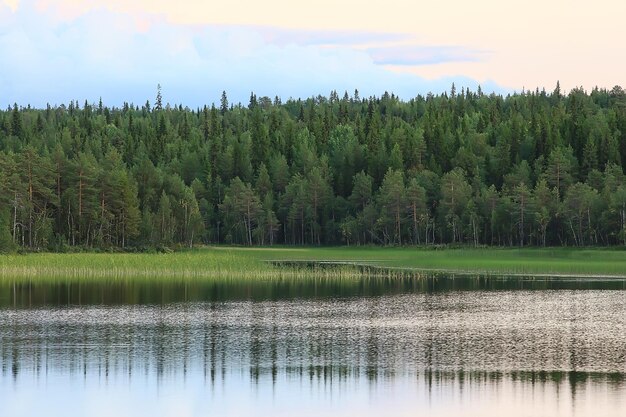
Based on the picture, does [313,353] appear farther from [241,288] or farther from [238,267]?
[238,267]

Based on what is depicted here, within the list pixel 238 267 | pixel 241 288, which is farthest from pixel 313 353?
pixel 238 267

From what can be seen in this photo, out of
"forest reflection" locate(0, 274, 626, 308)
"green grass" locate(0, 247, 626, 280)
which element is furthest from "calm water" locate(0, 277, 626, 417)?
"green grass" locate(0, 247, 626, 280)

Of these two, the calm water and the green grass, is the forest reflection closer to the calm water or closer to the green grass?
the calm water

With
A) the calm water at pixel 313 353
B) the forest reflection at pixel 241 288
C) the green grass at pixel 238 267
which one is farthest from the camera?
the green grass at pixel 238 267

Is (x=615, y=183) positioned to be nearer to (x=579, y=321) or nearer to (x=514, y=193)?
(x=514, y=193)

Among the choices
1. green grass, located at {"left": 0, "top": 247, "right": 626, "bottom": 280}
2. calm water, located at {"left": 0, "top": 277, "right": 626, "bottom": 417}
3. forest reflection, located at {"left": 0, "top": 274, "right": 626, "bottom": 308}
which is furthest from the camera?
green grass, located at {"left": 0, "top": 247, "right": 626, "bottom": 280}

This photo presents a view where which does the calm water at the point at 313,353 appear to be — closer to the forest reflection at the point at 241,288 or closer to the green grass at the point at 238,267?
the forest reflection at the point at 241,288

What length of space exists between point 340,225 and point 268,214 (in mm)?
14980

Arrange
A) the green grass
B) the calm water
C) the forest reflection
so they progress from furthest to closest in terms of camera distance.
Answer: the green grass < the forest reflection < the calm water

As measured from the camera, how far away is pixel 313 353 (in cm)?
4956

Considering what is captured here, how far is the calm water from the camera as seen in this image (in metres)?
38.1

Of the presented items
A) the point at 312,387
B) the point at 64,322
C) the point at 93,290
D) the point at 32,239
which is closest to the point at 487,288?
the point at 93,290

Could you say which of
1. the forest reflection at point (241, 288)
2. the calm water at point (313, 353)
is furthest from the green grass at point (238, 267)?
the calm water at point (313, 353)

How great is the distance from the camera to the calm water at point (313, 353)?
125 feet
